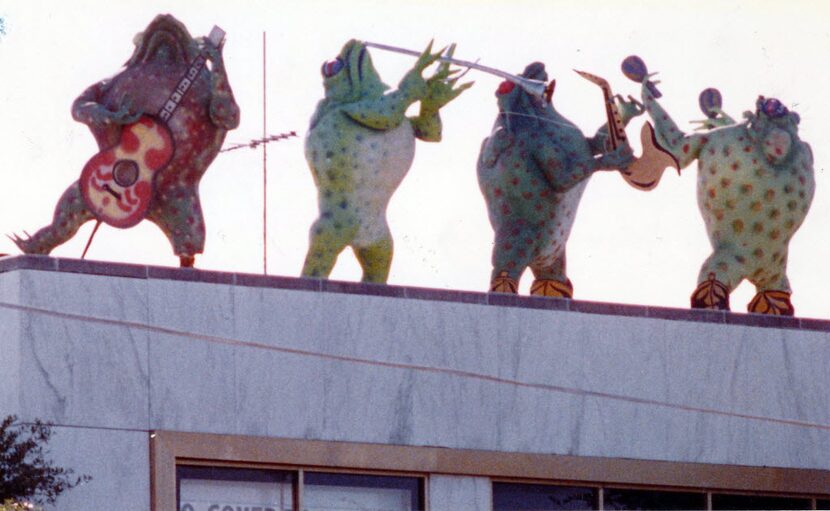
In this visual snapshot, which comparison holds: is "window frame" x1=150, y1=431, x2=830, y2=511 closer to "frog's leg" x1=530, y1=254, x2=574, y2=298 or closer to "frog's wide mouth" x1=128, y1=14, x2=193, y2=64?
"frog's leg" x1=530, y1=254, x2=574, y2=298

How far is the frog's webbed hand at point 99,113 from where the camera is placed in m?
24.4

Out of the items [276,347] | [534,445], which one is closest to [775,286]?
[534,445]

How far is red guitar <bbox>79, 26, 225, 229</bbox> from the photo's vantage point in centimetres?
2442

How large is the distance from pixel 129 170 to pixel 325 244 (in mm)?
1859

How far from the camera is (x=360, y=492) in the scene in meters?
23.2

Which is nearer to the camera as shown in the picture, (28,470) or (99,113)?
(28,470)

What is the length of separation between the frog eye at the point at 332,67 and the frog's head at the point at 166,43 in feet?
4.59

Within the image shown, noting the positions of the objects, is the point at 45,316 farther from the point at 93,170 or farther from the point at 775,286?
the point at 775,286

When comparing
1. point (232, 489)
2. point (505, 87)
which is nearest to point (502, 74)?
point (505, 87)

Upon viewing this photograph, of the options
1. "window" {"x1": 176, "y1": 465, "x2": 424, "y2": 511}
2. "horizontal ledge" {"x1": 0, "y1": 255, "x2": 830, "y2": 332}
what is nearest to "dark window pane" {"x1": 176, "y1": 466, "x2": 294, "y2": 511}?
"window" {"x1": 176, "y1": 465, "x2": 424, "y2": 511}

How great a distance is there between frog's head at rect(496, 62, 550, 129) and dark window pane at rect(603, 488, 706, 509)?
3.92 metres

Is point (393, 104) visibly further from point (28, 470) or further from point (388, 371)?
point (28, 470)

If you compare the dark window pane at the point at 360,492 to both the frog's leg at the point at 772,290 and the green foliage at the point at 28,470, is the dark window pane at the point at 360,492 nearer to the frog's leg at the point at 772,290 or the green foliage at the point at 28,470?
the green foliage at the point at 28,470

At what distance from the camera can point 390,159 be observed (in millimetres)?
25469
